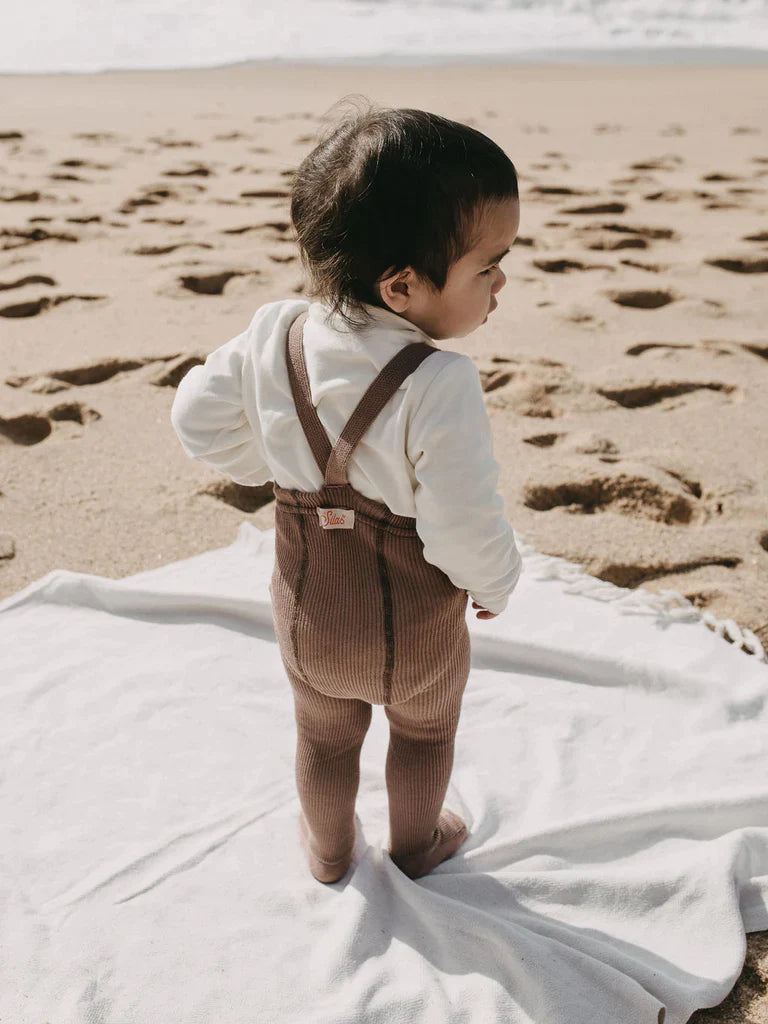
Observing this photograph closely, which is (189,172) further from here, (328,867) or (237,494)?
(328,867)

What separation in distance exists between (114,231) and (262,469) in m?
3.06

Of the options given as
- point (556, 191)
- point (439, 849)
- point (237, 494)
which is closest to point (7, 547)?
point (237, 494)

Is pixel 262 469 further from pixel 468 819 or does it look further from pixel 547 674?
pixel 547 674

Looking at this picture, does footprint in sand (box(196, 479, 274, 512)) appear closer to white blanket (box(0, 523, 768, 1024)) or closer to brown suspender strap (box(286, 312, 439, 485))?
white blanket (box(0, 523, 768, 1024))

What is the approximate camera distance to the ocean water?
953 centimetres

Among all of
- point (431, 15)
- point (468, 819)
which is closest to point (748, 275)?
point (468, 819)

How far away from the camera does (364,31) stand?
10727mm

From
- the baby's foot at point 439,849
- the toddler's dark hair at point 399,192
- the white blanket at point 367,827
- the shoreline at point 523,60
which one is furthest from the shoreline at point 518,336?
the shoreline at point 523,60

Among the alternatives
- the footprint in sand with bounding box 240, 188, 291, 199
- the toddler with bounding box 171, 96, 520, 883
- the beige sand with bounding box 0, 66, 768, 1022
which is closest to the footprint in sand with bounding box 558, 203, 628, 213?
the beige sand with bounding box 0, 66, 768, 1022

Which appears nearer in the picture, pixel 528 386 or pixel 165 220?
pixel 528 386

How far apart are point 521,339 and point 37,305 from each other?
1.52m

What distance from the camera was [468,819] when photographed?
4.78 ft

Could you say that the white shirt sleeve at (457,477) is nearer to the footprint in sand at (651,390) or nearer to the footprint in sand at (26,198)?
the footprint in sand at (651,390)

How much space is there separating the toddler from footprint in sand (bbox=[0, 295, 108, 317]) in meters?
2.22
